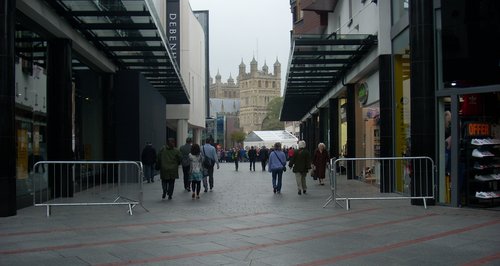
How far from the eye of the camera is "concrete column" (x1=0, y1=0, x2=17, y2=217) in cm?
1054

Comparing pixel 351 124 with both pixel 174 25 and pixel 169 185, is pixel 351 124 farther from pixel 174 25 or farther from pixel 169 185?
pixel 174 25

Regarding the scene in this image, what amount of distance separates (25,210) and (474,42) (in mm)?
9546

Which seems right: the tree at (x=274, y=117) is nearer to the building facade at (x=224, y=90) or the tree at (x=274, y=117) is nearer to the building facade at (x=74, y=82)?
the building facade at (x=224, y=90)

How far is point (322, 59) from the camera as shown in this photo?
19094 millimetres

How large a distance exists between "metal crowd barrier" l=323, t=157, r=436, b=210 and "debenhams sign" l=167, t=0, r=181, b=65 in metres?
21.6

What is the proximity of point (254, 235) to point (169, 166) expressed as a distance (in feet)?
20.5

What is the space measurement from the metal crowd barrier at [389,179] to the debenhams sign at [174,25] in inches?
849

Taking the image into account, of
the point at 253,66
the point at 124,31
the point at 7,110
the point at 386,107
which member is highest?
the point at 253,66

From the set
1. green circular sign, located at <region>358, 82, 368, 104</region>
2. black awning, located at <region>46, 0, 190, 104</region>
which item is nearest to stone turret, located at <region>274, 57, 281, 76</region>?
black awning, located at <region>46, 0, 190, 104</region>

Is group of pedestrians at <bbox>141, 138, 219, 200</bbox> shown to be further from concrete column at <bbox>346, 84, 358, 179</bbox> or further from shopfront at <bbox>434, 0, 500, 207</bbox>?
concrete column at <bbox>346, 84, 358, 179</bbox>

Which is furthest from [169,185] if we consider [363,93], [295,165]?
[363,93]

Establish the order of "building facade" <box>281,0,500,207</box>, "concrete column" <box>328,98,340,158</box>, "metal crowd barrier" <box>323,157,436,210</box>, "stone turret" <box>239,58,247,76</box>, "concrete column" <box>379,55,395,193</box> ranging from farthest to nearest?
1. "stone turret" <box>239,58,247,76</box>
2. "concrete column" <box>328,98,340,158</box>
3. "concrete column" <box>379,55,395,193</box>
4. "metal crowd barrier" <box>323,157,436,210</box>
5. "building facade" <box>281,0,500,207</box>

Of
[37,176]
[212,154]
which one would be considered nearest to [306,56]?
[212,154]

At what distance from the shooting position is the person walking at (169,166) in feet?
48.1
